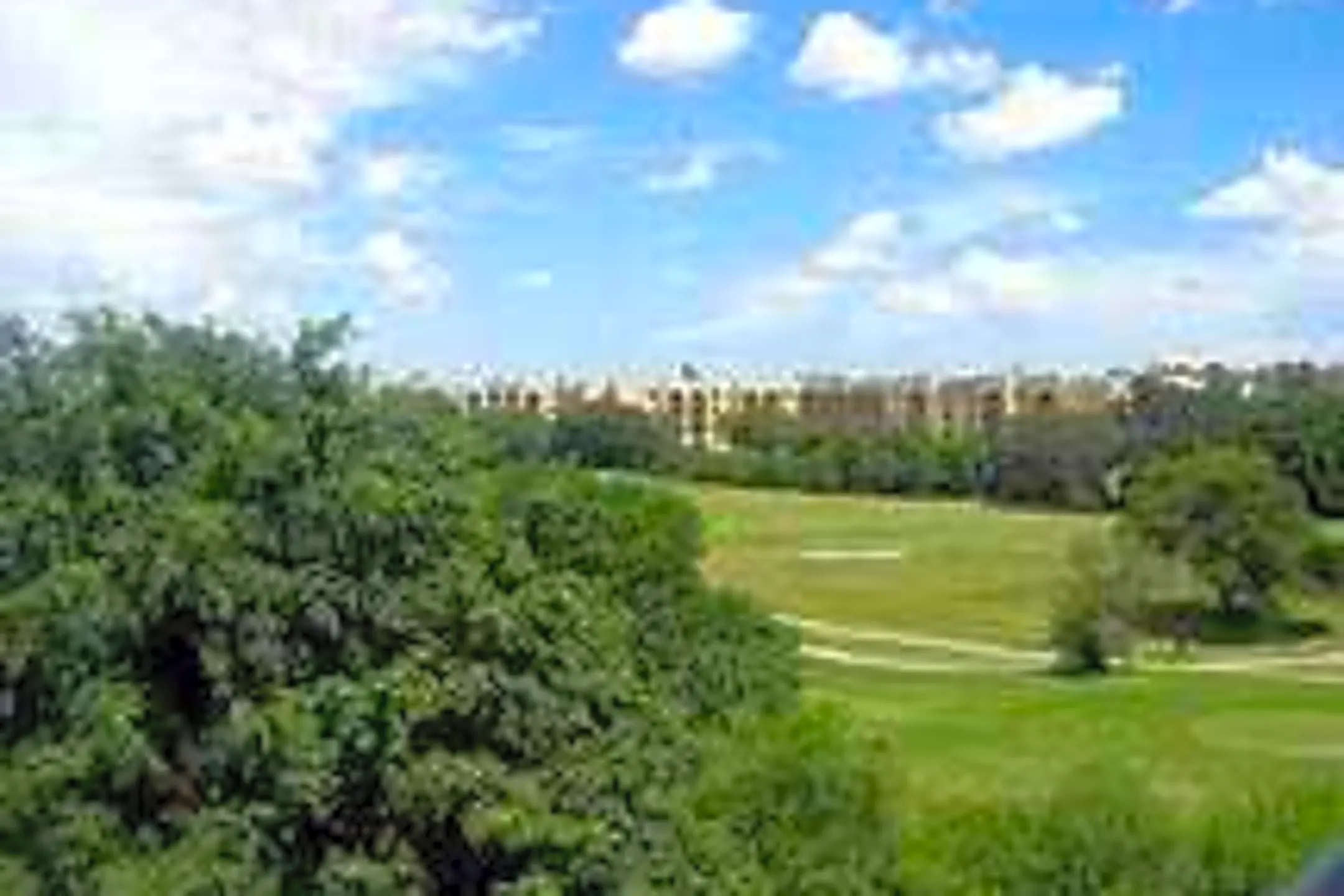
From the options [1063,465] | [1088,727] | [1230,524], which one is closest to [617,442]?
[1063,465]

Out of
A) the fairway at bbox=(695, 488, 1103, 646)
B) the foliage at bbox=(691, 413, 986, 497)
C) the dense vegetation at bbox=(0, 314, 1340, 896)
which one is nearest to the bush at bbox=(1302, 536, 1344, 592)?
the fairway at bbox=(695, 488, 1103, 646)

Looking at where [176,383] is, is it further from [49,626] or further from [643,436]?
[643,436]

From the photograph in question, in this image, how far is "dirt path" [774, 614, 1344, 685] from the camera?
10238 cm

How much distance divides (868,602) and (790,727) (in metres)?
90.7

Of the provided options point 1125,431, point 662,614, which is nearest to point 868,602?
point 1125,431

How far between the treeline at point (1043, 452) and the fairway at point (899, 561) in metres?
3.55

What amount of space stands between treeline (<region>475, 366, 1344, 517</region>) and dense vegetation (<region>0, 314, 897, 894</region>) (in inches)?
4101

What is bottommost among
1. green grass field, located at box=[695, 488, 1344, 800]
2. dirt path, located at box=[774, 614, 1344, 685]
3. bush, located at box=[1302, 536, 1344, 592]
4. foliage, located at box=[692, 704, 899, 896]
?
dirt path, located at box=[774, 614, 1344, 685]

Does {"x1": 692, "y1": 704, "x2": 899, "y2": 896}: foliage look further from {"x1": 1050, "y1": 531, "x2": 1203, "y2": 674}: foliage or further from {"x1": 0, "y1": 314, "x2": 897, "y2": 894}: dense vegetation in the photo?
{"x1": 1050, "y1": 531, "x2": 1203, "y2": 674}: foliage

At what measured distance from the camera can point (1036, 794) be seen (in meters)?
60.1

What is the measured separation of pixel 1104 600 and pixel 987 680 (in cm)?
1067

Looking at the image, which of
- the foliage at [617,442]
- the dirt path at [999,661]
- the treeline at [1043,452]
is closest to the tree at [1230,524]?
the dirt path at [999,661]

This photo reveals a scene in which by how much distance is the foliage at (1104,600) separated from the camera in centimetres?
10462

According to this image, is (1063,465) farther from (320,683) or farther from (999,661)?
(320,683)
